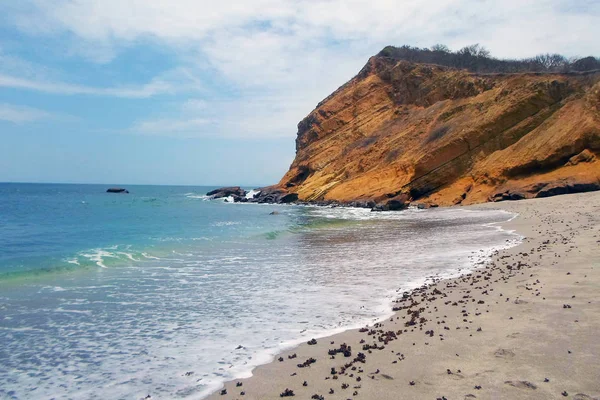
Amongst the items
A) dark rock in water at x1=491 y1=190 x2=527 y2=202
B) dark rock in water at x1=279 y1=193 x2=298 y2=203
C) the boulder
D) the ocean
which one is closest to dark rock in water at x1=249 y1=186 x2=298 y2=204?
dark rock in water at x1=279 y1=193 x2=298 y2=203

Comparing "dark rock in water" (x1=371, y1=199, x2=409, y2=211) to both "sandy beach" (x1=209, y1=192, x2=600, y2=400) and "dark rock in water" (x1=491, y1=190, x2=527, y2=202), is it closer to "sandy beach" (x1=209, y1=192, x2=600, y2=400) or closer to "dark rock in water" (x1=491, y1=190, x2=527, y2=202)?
"dark rock in water" (x1=491, y1=190, x2=527, y2=202)

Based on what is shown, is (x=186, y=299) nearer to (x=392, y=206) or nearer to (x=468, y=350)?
(x=468, y=350)

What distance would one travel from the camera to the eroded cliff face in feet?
124

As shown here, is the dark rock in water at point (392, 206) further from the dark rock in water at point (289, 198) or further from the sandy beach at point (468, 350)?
the sandy beach at point (468, 350)

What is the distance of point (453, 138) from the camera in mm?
45125

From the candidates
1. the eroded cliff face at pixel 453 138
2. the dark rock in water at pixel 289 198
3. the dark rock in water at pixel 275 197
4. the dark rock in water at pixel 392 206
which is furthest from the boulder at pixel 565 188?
the dark rock in water at pixel 275 197

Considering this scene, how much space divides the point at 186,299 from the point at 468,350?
23.1ft

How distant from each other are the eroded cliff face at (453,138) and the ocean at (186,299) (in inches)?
725

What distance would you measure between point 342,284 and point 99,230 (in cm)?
2272

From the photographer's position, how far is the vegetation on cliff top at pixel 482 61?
49.9 m

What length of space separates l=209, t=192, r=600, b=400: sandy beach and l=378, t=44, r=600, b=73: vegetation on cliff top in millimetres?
48962

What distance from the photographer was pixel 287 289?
11844mm

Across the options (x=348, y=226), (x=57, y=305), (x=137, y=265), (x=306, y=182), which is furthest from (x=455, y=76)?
(x=57, y=305)

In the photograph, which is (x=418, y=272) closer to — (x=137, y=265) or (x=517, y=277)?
(x=517, y=277)
